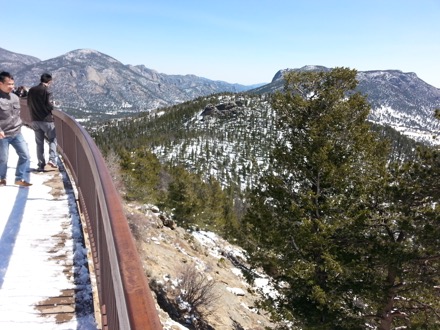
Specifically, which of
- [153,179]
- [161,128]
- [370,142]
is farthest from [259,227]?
[161,128]

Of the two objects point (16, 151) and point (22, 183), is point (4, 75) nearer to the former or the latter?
point (16, 151)

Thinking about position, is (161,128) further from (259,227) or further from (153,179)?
(259,227)

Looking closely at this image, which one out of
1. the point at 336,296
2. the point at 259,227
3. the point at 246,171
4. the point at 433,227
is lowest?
the point at 246,171

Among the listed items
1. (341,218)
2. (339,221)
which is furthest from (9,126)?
(341,218)

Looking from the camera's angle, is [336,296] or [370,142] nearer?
[336,296]

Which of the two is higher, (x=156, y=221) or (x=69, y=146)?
(x=69, y=146)

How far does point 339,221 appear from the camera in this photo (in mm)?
9625

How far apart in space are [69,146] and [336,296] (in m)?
8.33

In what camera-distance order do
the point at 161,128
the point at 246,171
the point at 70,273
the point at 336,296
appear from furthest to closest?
the point at 161,128, the point at 246,171, the point at 336,296, the point at 70,273

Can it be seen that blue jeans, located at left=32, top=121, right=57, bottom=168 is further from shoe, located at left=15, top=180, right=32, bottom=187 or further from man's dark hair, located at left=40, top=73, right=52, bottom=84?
shoe, located at left=15, top=180, right=32, bottom=187

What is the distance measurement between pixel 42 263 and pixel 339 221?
7917 mm

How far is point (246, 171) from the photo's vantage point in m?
126

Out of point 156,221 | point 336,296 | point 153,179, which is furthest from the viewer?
point 153,179

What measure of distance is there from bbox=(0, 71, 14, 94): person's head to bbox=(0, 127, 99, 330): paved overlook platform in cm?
192
